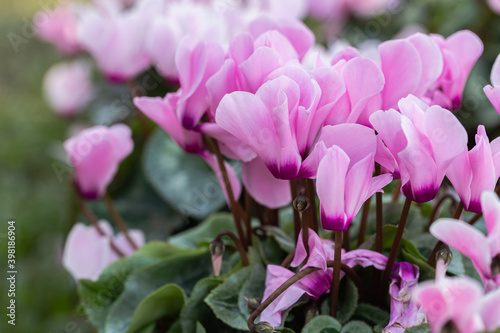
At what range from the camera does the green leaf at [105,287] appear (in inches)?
33.4

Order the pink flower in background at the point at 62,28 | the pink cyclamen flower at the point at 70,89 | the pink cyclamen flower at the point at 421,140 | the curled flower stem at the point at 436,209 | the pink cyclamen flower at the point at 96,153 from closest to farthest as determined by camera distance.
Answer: the pink cyclamen flower at the point at 421,140
the curled flower stem at the point at 436,209
the pink cyclamen flower at the point at 96,153
the pink cyclamen flower at the point at 70,89
the pink flower in background at the point at 62,28

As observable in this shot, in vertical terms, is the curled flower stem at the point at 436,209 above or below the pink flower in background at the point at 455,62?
below

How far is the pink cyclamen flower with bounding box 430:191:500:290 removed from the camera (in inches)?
18.6

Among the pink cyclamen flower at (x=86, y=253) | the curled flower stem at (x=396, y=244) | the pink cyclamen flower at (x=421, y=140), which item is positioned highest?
the pink cyclamen flower at (x=421, y=140)

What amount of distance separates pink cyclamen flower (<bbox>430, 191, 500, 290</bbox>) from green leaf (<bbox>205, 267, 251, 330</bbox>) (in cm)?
28

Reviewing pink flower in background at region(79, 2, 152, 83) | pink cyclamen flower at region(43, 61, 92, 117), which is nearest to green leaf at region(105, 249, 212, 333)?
pink flower in background at region(79, 2, 152, 83)

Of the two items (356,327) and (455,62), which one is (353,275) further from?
(455,62)

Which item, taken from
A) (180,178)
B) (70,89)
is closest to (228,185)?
(180,178)

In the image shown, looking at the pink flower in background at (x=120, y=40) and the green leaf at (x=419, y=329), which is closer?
the green leaf at (x=419, y=329)

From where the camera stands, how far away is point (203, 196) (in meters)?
1.29

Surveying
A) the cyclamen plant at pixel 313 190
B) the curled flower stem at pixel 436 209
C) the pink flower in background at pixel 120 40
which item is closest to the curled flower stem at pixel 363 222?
the cyclamen plant at pixel 313 190

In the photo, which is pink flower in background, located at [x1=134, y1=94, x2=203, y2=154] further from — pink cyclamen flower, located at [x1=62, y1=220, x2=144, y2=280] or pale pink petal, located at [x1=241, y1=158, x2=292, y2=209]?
pink cyclamen flower, located at [x1=62, y1=220, x2=144, y2=280]

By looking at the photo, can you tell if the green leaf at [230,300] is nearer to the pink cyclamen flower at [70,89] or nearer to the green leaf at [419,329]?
→ the green leaf at [419,329]

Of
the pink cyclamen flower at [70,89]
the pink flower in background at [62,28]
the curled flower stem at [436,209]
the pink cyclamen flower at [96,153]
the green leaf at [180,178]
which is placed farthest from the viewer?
the pink flower in background at [62,28]
